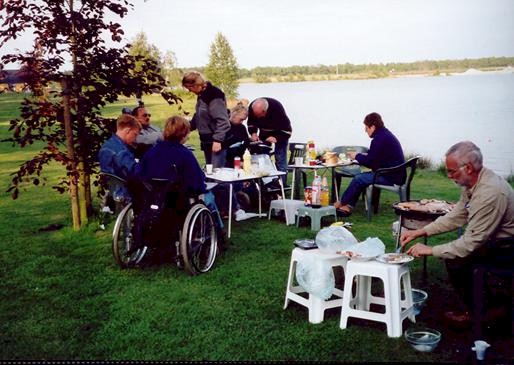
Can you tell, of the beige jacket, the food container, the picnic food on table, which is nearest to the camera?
the beige jacket

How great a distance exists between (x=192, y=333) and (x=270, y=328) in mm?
477

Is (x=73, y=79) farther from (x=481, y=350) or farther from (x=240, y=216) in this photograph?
(x=481, y=350)

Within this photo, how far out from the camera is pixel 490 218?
2850 millimetres

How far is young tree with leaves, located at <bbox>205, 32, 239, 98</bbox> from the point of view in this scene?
4800 centimetres

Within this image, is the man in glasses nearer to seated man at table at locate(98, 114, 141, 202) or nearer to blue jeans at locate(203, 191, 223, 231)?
seated man at table at locate(98, 114, 141, 202)

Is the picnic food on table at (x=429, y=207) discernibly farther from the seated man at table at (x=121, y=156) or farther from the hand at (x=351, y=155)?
the hand at (x=351, y=155)

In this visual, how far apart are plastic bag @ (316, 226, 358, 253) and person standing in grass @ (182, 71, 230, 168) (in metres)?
2.78

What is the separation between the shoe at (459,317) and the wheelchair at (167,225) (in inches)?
76.9

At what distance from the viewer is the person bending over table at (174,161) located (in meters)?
4.20

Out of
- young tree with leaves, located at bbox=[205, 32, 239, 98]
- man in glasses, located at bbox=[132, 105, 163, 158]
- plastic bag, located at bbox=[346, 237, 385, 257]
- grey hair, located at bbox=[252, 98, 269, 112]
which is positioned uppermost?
young tree with leaves, located at bbox=[205, 32, 239, 98]

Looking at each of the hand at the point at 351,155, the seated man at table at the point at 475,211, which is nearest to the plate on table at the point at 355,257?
the seated man at table at the point at 475,211

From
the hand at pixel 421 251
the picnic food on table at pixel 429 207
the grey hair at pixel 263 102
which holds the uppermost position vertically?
the grey hair at pixel 263 102

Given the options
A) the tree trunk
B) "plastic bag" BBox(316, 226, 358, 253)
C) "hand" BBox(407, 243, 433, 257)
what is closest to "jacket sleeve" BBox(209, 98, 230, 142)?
the tree trunk

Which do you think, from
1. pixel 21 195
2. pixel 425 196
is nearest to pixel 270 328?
pixel 425 196
